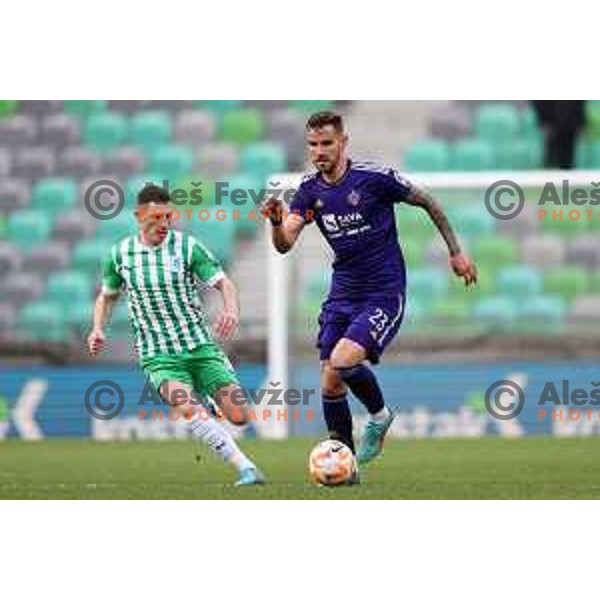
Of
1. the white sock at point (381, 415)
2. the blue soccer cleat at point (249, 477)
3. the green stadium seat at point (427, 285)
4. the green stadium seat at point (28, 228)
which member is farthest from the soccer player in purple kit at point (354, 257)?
the green stadium seat at point (28, 228)

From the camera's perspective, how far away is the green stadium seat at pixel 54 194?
19594 mm

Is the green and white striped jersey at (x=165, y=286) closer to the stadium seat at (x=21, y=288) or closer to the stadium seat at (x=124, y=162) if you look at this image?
the stadium seat at (x=21, y=288)

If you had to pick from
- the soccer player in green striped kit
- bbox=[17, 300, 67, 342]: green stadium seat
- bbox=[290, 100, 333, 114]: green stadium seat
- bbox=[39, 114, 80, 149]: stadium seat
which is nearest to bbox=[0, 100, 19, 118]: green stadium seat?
bbox=[39, 114, 80, 149]: stadium seat

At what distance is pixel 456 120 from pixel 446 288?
246 centimetres

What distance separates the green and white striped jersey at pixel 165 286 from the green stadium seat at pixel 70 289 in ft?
29.3

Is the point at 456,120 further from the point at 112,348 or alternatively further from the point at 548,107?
the point at 112,348

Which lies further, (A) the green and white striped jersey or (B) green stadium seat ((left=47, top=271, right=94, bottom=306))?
(B) green stadium seat ((left=47, top=271, right=94, bottom=306))

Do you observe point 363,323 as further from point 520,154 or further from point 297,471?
point 520,154

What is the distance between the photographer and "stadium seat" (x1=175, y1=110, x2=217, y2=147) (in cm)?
2011

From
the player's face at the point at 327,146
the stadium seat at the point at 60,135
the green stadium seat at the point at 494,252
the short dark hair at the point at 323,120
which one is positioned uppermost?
the stadium seat at the point at 60,135

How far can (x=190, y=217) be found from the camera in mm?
18688

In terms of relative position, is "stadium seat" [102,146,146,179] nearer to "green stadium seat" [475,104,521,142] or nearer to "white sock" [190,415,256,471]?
"green stadium seat" [475,104,521,142]

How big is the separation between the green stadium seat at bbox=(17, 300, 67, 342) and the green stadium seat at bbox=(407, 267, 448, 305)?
3.57 metres

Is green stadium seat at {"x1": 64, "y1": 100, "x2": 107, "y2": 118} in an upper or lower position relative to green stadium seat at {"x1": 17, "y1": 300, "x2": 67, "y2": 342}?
upper
